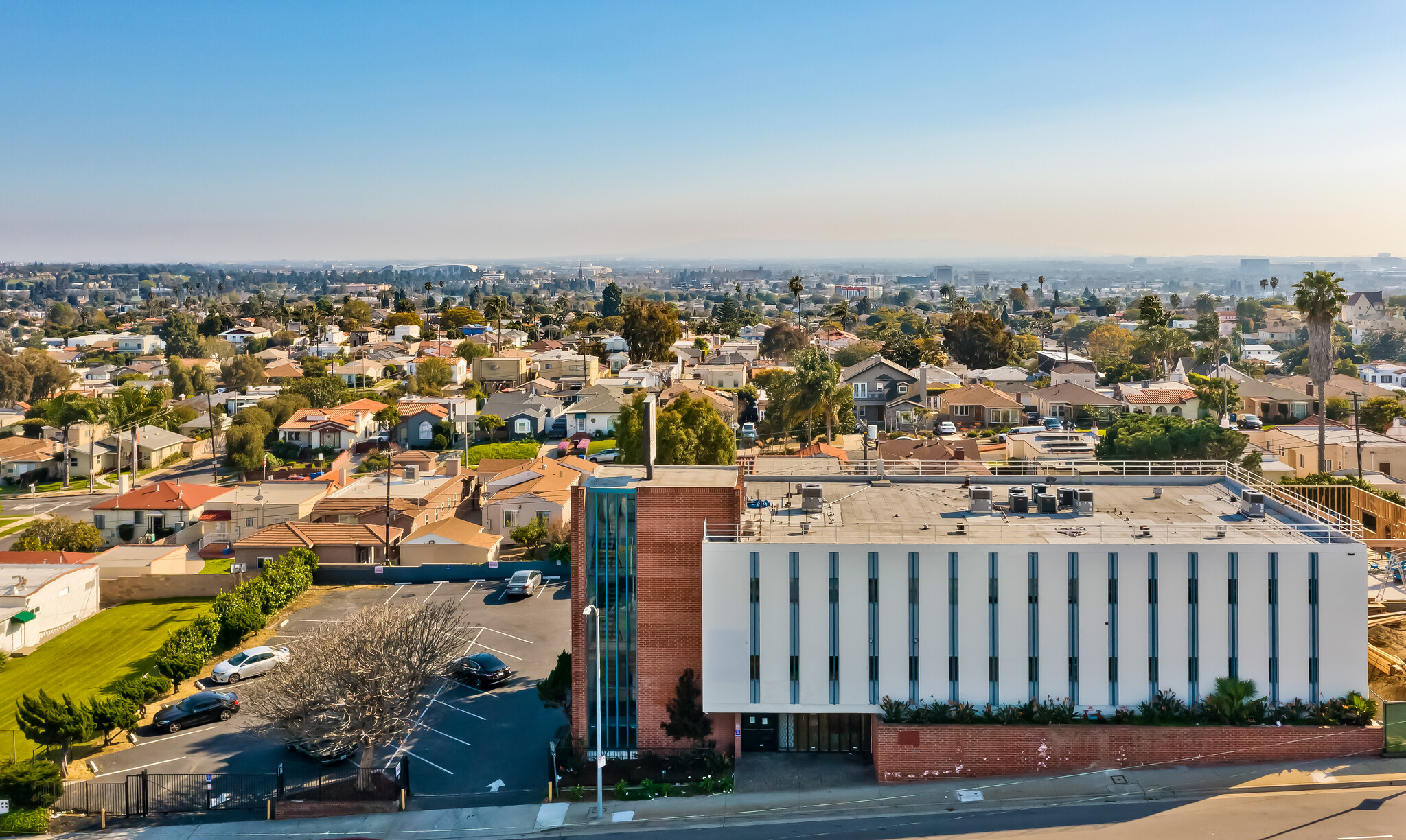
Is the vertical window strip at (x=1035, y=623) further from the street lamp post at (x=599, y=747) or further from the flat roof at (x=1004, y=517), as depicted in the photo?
the street lamp post at (x=599, y=747)

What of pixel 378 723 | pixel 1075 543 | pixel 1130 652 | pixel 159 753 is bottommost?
pixel 159 753

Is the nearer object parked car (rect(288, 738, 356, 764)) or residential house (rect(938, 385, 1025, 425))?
parked car (rect(288, 738, 356, 764))

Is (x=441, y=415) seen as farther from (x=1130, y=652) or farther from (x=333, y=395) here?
(x=1130, y=652)

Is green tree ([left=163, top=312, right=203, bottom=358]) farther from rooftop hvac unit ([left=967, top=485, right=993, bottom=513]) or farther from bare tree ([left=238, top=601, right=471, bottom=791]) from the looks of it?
rooftop hvac unit ([left=967, top=485, right=993, bottom=513])

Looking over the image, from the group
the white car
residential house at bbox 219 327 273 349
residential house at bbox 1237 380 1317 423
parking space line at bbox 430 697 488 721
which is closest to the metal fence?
parking space line at bbox 430 697 488 721

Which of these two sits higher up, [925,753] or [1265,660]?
[1265,660]

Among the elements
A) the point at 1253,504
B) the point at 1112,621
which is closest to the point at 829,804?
the point at 1112,621

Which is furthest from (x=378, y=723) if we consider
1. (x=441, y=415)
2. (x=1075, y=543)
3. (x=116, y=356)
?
(x=116, y=356)

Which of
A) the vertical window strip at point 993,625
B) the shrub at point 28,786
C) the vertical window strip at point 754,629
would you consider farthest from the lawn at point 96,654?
the vertical window strip at point 993,625
